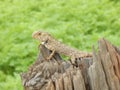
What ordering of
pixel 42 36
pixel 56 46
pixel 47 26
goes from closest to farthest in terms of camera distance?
1. pixel 56 46
2. pixel 42 36
3. pixel 47 26

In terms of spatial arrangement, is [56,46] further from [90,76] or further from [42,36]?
[90,76]

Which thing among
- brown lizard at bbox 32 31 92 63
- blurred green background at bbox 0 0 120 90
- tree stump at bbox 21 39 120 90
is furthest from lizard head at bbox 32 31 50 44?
blurred green background at bbox 0 0 120 90

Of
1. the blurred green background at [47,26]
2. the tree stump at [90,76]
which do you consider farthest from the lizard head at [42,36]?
the blurred green background at [47,26]

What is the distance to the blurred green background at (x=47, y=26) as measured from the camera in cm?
570

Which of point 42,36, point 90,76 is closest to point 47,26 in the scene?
point 42,36

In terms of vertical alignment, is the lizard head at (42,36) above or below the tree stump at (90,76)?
above

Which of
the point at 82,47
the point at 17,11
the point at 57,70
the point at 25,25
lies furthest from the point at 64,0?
the point at 57,70

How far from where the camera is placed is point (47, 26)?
650cm

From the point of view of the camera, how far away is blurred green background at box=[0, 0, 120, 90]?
5.70 metres

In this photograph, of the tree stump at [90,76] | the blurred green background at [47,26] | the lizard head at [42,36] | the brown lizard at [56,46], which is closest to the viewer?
the tree stump at [90,76]

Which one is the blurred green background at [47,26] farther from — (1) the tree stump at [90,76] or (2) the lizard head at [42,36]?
(1) the tree stump at [90,76]

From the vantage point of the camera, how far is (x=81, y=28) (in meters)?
6.36

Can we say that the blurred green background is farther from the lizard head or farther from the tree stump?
the tree stump

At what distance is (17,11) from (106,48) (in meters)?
5.13
